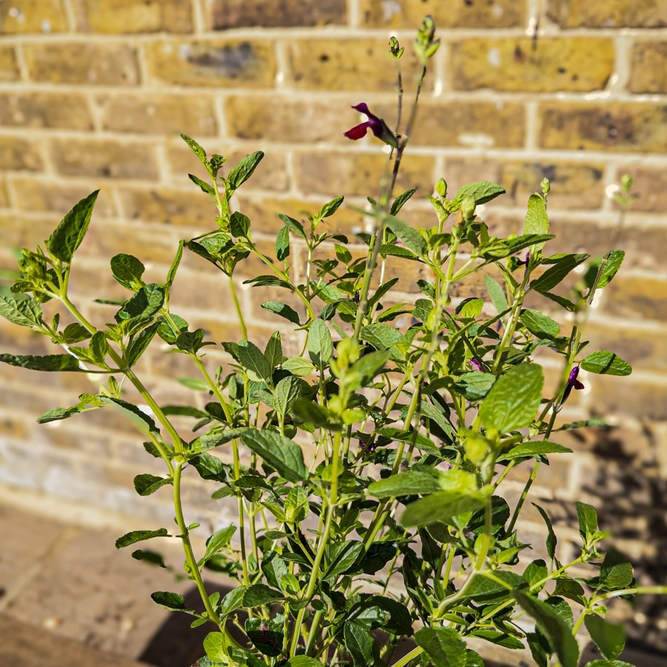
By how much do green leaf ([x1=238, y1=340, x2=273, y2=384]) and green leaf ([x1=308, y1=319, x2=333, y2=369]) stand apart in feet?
0.11

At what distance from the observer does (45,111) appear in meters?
1.13

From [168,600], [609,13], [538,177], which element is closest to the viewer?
[168,600]

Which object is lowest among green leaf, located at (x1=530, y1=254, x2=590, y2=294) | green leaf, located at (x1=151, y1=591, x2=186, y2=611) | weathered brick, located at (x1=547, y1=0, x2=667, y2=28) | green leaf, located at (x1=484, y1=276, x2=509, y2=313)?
green leaf, located at (x1=151, y1=591, x2=186, y2=611)

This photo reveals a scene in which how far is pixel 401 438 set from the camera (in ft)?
1.31

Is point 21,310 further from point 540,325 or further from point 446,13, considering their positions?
point 446,13

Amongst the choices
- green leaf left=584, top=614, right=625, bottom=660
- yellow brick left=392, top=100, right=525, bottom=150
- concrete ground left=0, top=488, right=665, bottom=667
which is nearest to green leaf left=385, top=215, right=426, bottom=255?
green leaf left=584, top=614, right=625, bottom=660

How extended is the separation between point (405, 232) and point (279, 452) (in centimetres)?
14

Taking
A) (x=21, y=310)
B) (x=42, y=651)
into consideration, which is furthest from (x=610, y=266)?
(x=42, y=651)

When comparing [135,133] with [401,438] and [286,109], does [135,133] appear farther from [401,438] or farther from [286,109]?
[401,438]

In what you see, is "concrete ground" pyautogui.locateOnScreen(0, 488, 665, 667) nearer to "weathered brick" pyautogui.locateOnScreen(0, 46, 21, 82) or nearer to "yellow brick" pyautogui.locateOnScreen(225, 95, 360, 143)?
"yellow brick" pyautogui.locateOnScreen(225, 95, 360, 143)

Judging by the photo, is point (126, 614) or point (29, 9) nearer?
point (29, 9)

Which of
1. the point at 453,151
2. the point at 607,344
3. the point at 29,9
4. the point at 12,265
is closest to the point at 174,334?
the point at 453,151

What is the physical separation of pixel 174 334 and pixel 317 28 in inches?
24.6

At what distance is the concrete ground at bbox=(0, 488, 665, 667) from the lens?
1018mm
